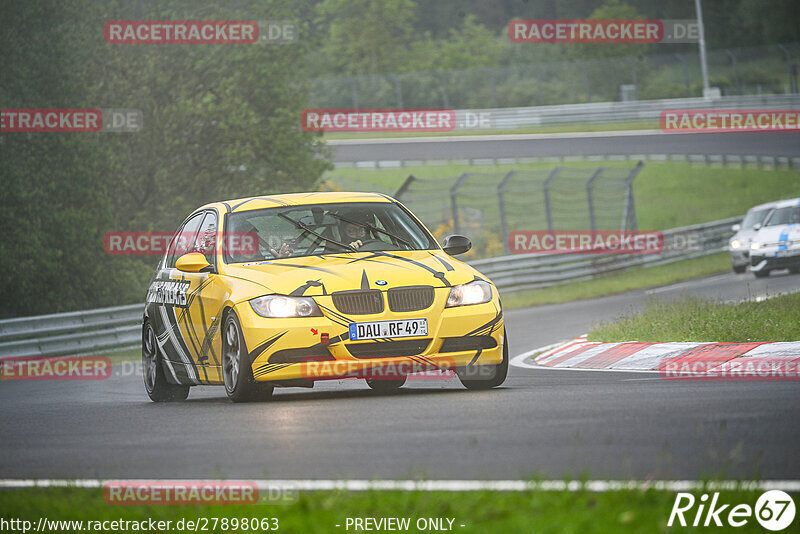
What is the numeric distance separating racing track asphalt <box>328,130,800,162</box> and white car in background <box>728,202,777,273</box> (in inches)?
816

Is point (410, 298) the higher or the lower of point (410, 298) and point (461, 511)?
the higher

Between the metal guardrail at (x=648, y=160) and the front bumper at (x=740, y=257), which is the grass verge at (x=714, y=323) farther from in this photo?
the metal guardrail at (x=648, y=160)

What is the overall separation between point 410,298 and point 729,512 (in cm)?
516

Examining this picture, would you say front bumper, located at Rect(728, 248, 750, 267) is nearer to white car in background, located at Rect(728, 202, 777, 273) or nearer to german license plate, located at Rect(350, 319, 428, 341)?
white car in background, located at Rect(728, 202, 777, 273)

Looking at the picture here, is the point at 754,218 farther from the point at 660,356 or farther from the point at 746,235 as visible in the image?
the point at 660,356

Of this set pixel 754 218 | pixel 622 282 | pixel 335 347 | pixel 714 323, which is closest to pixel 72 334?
pixel 714 323

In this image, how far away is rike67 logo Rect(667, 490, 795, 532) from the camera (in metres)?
4.61

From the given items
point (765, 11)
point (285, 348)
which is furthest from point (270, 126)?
point (765, 11)

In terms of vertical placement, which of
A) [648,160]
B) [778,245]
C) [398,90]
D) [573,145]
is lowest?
[778,245]

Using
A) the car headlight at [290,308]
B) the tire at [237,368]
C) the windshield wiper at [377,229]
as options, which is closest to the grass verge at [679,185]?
the windshield wiper at [377,229]

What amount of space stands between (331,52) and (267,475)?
8485 cm

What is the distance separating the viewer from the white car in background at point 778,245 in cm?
2609

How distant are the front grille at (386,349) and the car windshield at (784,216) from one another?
1861cm

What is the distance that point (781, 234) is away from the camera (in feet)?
86.1
